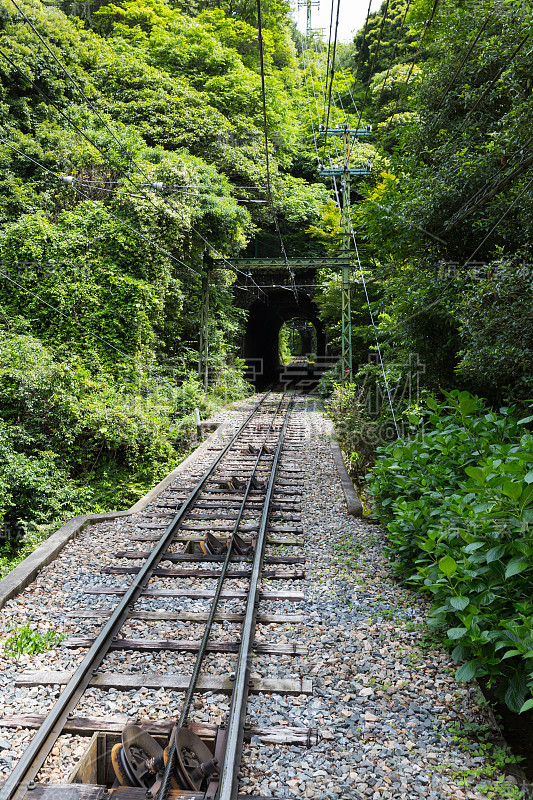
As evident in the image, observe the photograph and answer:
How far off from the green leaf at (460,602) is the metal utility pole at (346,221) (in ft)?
40.6

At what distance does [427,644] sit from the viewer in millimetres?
4352

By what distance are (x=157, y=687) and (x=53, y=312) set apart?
11.5 meters

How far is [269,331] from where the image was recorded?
42.1 m

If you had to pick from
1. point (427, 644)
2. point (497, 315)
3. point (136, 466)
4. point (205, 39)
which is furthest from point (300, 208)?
point (427, 644)

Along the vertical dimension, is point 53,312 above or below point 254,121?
below

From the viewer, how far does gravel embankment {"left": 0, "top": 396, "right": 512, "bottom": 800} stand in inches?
118

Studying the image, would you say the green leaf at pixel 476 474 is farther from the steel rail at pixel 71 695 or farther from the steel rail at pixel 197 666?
the steel rail at pixel 71 695

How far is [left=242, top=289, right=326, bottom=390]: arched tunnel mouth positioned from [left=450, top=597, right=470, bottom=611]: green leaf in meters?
24.8

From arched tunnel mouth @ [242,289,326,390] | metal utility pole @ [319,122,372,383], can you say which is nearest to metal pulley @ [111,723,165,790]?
metal utility pole @ [319,122,372,383]

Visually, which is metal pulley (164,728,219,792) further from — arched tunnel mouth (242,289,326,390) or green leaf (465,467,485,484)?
arched tunnel mouth (242,289,326,390)

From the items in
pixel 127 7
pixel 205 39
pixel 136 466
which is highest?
pixel 127 7

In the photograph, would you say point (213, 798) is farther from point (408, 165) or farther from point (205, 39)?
point (205, 39)

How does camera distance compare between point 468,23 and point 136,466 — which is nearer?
point 468,23

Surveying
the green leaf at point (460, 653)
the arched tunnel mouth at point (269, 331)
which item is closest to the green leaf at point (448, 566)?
the green leaf at point (460, 653)
